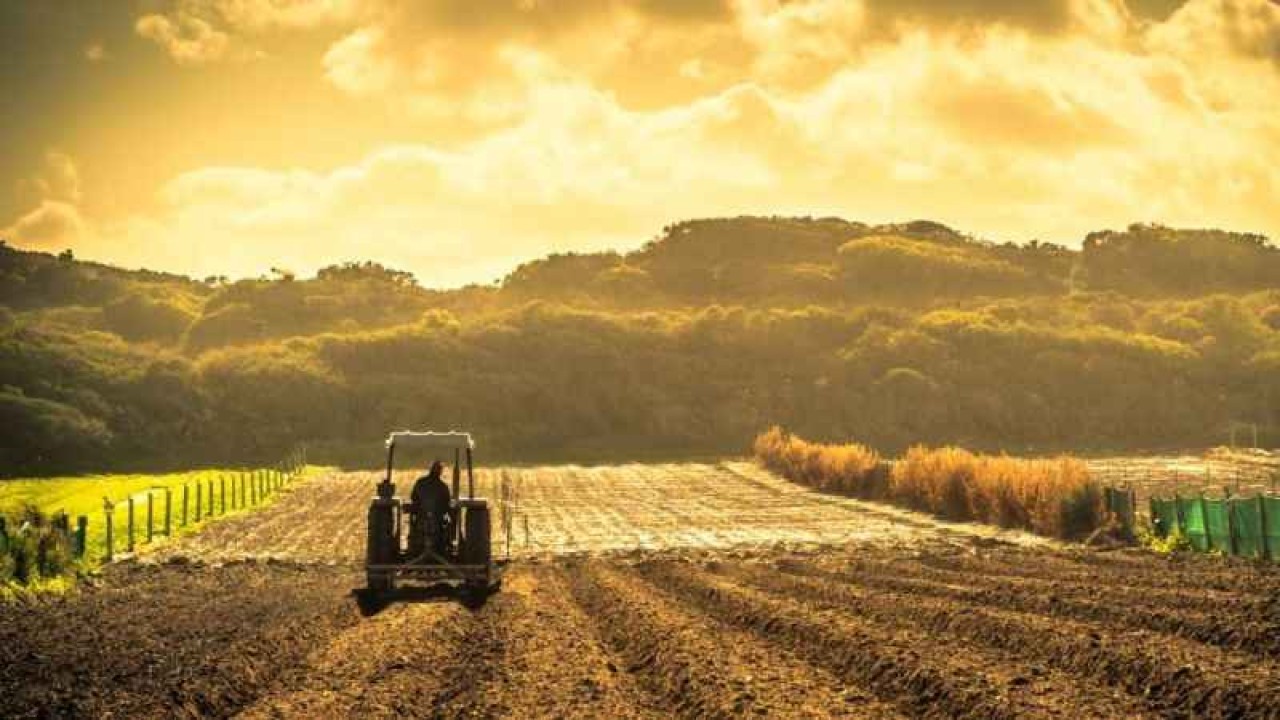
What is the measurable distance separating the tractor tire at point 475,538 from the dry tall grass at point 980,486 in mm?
17621

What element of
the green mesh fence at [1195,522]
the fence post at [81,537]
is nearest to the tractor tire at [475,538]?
the fence post at [81,537]

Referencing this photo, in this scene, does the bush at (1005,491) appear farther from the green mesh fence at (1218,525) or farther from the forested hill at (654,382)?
the forested hill at (654,382)

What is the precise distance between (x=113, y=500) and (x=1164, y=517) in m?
32.1

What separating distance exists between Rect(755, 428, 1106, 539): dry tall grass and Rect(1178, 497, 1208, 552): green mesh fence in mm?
3765

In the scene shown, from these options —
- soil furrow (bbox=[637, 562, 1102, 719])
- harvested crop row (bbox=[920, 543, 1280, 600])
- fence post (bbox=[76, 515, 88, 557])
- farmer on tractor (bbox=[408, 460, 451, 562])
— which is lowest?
harvested crop row (bbox=[920, 543, 1280, 600])

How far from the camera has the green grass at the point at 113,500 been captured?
35062mm

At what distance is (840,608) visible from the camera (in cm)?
1952

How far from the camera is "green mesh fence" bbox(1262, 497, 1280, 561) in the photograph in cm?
2488

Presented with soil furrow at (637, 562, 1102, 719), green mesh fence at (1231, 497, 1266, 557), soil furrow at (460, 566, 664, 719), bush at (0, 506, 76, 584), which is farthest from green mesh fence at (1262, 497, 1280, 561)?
bush at (0, 506, 76, 584)

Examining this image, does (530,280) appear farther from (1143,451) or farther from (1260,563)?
(1260,563)

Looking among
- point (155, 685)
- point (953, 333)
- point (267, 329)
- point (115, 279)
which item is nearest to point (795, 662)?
point (155, 685)

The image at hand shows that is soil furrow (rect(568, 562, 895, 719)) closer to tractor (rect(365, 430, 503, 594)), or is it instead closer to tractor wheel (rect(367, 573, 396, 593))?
tractor (rect(365, 430, 503, 594))

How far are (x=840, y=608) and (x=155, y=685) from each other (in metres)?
9.47

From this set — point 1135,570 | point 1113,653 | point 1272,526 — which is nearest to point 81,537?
point 1135,570
